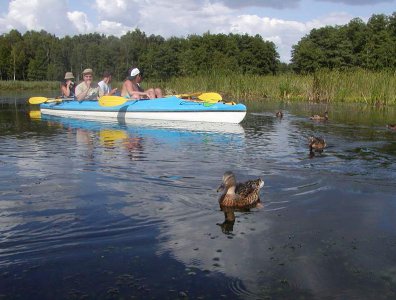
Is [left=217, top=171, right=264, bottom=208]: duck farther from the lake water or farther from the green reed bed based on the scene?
the green reed bed

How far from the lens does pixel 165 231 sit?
14.9 ft

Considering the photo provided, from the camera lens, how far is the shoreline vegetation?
76.9ft

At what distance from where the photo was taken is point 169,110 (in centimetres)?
1436

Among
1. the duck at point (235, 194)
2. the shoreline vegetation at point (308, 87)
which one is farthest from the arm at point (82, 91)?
the duck at point (235, 194)

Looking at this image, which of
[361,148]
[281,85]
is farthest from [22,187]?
[281,85]

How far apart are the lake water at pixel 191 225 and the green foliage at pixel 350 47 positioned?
138 feet

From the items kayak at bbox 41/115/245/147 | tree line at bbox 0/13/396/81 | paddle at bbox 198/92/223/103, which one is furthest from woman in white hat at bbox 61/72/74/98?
tree line at bbox 0/13/396/81

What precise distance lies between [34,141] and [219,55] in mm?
45111

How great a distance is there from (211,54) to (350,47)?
15.1 metres

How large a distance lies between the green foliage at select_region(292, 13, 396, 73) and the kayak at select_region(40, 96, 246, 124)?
3576 centimetres

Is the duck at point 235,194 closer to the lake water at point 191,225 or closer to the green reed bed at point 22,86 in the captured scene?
the lake water at point 191,225

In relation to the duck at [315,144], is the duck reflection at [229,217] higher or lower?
lower

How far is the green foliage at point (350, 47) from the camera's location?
48.2 meters

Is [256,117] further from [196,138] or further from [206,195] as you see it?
[206,195]
